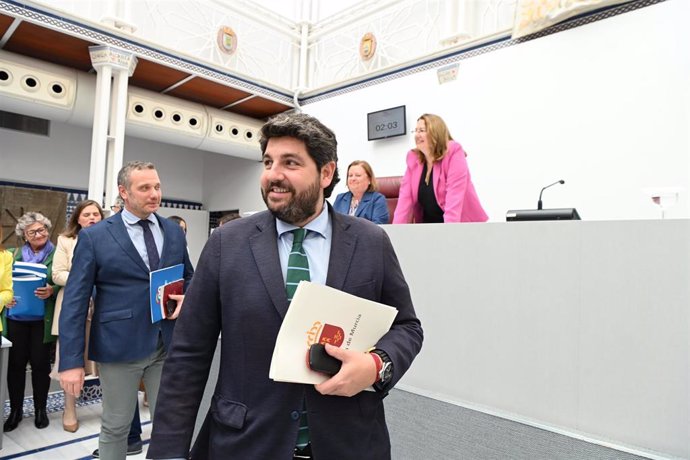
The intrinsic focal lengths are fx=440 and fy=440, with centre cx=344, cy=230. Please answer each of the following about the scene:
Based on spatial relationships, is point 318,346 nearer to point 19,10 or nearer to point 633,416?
point 633,416

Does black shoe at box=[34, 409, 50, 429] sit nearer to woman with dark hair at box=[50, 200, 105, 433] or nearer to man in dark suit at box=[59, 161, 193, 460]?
woman with dark hair at box=[50, 200, 105, 433]

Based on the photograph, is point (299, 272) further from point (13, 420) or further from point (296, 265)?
point (13, 420)

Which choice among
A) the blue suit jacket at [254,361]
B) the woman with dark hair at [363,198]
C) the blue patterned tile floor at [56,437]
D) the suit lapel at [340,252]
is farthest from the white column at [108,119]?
the suit lapel at [340,252]

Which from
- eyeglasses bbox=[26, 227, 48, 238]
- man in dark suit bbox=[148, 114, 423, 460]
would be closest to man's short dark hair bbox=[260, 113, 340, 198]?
man in dark suit bbox=[148, 114, 423, 460]

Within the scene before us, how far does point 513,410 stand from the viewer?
1880 millimetres

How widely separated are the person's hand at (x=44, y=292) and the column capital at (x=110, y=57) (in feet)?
10.5

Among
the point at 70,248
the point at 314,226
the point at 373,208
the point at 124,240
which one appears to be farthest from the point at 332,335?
the point at 70,248

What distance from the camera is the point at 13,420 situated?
3.22 m

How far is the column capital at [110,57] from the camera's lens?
17.3ft

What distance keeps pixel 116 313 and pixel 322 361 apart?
1478 millimetres

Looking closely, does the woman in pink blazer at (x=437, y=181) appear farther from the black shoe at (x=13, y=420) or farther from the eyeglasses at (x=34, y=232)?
the black shoe at (x=13, y=420)

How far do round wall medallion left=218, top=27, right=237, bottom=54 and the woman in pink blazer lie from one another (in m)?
4.75

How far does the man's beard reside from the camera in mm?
1149

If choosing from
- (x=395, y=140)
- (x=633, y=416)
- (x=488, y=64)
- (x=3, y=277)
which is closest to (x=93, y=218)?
(x=3, y=277)
